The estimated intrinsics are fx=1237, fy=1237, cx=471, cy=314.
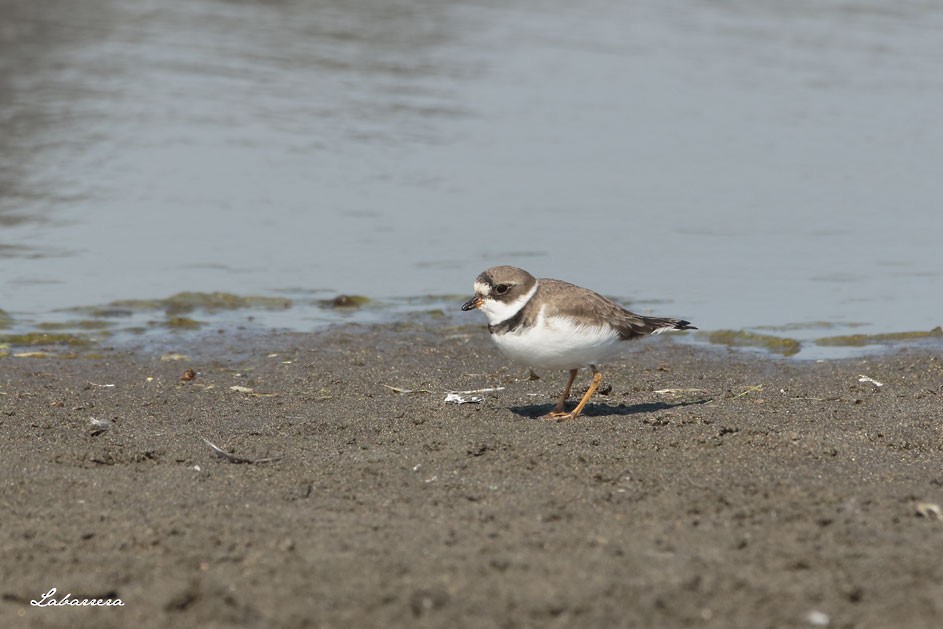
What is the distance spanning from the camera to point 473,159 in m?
16.8

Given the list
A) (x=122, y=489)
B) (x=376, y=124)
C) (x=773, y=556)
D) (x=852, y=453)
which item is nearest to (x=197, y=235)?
(x=376, y=124)

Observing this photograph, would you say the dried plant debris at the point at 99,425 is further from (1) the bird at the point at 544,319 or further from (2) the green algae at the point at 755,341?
(2) the green algae at the point at 755,341

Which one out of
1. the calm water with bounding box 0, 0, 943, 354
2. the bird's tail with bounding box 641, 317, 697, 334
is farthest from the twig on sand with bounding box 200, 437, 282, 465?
the calm water with bounding box 0, 0, 943, 354

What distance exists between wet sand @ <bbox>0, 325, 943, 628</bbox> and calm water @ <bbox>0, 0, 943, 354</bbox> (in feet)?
8.93

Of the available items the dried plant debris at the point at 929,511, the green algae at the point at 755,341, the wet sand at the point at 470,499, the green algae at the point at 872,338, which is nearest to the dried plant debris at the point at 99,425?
the wet sand at the point at 470,499

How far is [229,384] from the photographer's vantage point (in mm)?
9117

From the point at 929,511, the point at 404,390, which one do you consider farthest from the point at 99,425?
the point at 929,511

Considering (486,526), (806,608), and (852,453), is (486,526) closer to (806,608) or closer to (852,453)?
(806,608)

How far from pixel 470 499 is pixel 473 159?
11293mm

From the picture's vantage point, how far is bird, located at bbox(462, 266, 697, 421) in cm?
746

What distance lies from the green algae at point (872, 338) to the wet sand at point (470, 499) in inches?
43.3

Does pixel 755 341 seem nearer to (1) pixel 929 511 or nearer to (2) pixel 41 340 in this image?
(1) pixel 929 511

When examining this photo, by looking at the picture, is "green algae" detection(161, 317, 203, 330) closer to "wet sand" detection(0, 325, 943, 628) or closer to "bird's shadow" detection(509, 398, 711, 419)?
"wet sand" detection(0, 325, 943, 628)

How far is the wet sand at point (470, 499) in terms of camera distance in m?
4.66
